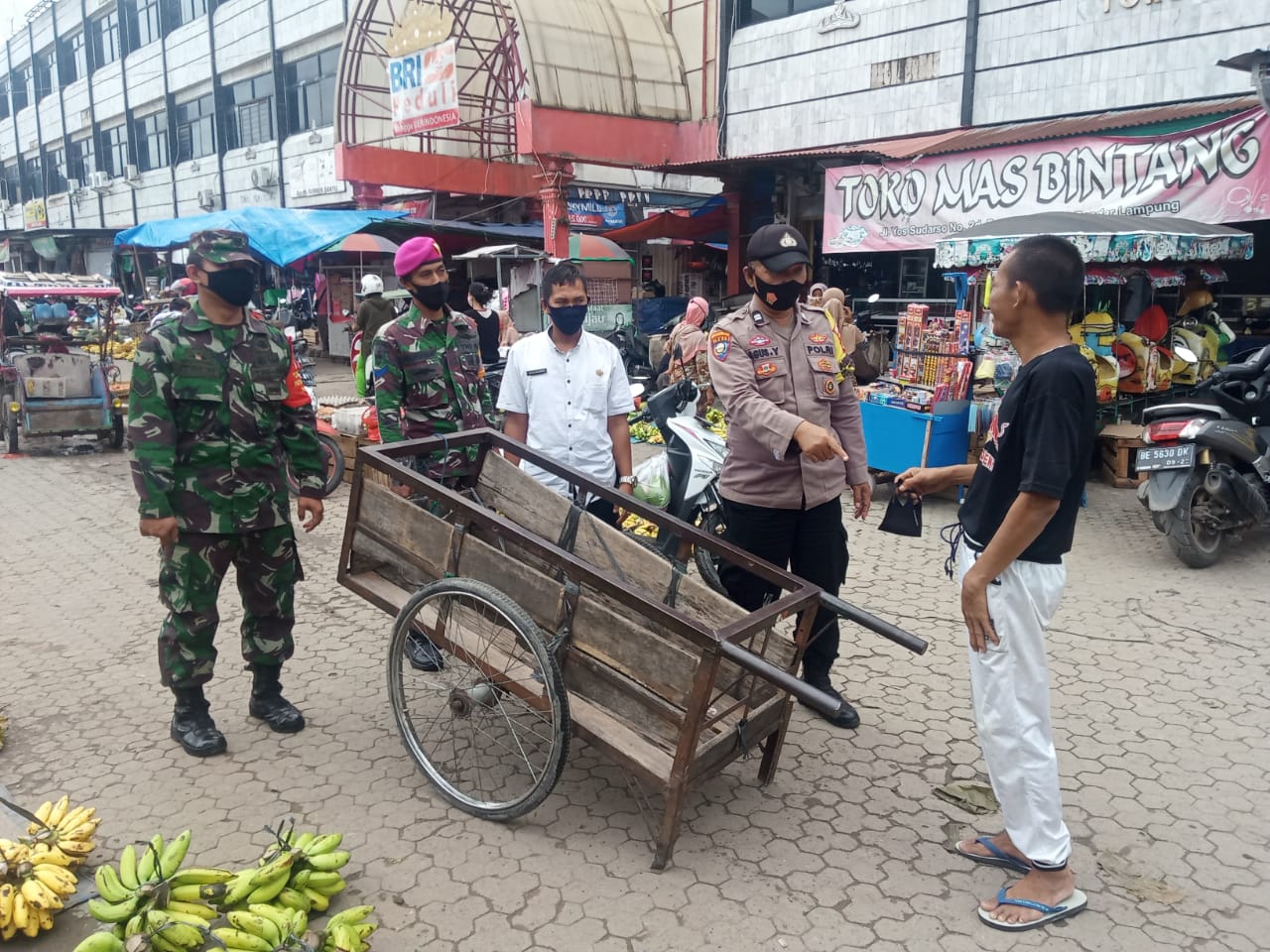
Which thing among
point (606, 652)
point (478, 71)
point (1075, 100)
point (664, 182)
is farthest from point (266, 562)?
point (664, 182)

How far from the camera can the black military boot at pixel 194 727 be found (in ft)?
11.4

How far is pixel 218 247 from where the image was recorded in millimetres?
3258

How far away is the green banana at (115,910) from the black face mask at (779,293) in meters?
2.67

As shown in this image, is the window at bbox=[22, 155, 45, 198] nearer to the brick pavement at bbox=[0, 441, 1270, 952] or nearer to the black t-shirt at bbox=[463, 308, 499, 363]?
the black t-shirt at bbox=[463, 308, 499, 363]

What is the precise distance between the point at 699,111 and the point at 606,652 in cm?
1365

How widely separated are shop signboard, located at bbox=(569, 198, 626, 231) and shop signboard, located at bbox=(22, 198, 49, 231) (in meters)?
30.1

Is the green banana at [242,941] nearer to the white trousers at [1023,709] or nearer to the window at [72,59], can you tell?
the white trousers at [1023,709]

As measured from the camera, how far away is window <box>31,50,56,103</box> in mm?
35781

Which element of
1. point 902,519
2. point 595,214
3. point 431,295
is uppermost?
point 595,214

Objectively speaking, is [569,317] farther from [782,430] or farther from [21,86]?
[21,86]

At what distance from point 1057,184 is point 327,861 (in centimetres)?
818

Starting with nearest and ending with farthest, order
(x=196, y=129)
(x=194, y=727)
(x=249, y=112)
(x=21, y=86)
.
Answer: (x=194, y=727) → (x=249, y=112) → (x=196, y=129) → (x=21, y=86)

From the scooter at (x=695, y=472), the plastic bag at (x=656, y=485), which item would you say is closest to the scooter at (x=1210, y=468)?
the scooter at (x=695, y=472)

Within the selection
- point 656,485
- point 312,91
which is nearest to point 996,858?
point 656,485
